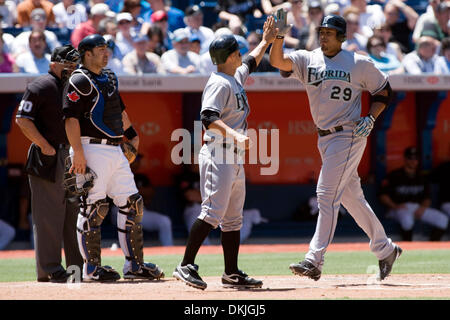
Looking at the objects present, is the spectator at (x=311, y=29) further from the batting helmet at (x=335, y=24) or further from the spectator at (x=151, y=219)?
the batting helmet at (x=335, y=24)

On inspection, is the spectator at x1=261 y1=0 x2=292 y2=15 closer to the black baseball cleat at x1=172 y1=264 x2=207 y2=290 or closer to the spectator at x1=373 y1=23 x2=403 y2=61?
the spectator at x1=373 y1=23 x2=403 y2=61

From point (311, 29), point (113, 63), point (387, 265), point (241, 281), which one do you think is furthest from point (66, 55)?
point (311, 29)

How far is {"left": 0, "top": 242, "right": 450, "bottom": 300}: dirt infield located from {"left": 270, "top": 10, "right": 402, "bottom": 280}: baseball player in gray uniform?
0.31 m

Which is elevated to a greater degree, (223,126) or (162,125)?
(223,126)

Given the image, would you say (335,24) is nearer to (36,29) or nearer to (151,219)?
(151,219)

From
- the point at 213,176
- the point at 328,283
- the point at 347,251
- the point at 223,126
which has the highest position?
the point at 223,126

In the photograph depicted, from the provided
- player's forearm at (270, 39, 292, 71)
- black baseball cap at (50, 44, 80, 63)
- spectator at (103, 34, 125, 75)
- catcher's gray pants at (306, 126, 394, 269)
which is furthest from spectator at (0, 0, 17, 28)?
catcher's gray pants at (306, 126, 394, 269)

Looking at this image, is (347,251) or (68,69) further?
(347,251)

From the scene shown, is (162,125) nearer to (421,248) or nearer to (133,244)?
(421,248)

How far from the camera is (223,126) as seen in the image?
211 inches

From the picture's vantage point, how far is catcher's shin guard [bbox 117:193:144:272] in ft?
20.1

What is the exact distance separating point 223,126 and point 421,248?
199 inches

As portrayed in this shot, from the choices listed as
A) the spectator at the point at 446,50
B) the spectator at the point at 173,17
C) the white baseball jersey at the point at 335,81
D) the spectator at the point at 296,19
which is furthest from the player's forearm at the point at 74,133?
the spectator at the point at 446,50

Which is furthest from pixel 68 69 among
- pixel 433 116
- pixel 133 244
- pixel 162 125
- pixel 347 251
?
pixel 433 116
